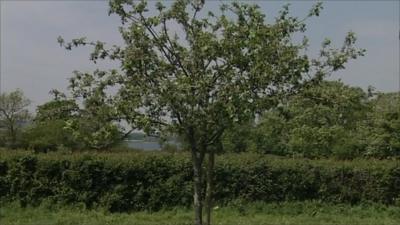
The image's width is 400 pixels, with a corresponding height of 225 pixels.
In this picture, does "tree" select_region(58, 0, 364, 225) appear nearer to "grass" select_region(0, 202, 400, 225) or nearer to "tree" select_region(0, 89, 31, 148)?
"grass" select_region(0, 202, 400, 225)

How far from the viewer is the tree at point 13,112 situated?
2266 inches

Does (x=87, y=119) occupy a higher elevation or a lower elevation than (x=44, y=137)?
lower

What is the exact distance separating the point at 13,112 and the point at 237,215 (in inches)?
1918

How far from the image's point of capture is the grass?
13650 millimetres

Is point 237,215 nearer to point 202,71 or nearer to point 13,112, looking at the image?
point 202,71

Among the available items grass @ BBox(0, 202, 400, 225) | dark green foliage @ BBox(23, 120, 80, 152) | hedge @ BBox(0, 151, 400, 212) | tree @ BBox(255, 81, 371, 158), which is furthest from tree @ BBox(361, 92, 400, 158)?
tree @ BBox(255, 81, 371, 158)

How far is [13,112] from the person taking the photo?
195 ft

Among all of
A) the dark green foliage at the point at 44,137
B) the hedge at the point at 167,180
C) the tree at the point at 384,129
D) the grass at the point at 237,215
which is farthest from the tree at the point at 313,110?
the dark green foliage at the point at 44,137

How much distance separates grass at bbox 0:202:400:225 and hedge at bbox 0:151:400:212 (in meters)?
0.33

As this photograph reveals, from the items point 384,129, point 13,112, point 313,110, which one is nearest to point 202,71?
point 313,110

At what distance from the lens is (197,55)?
300 inches

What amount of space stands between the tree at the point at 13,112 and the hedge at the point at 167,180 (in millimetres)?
42929

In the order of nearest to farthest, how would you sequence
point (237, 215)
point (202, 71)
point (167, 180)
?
1. point (202, 71)
2. point (237, 215)
3. point (167, 180)

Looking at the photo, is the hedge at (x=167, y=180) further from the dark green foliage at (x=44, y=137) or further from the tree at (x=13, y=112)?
the tree at (x=13, y=112)
